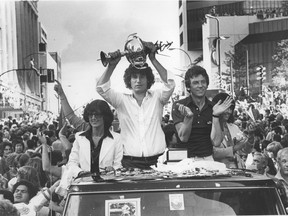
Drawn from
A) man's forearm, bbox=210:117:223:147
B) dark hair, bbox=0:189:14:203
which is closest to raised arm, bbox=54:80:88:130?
dark hair, bbox=0:189:14:203

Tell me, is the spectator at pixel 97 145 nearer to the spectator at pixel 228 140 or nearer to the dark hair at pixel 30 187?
the spectator at pixel 228 140

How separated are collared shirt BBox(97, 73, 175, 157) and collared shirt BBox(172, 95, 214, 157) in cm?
19

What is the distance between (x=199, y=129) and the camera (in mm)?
6781

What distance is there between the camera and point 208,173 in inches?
190

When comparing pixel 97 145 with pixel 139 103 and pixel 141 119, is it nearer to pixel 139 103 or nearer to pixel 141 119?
pixel 141 119

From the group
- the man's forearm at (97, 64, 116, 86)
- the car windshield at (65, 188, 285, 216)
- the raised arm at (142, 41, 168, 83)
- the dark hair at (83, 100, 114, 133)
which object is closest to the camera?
the car windshield at (65, 188, 285, 216)

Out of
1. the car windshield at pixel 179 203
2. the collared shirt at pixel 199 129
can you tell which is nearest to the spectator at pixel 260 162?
the collared shirt at pixel 199 129

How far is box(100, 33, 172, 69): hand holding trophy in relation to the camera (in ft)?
21.5

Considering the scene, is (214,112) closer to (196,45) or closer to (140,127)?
(140,127)

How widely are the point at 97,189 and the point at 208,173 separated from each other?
720mm

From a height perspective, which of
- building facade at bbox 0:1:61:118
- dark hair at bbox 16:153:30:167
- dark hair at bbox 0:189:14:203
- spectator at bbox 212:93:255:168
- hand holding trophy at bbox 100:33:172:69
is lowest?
dark hair at bbox 0:189:14:203

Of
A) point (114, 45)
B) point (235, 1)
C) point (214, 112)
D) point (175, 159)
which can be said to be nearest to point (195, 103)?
point (214, 112)

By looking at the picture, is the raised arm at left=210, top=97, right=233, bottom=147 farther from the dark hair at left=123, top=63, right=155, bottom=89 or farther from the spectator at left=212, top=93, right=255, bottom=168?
the dark hair at left=123, top=63, right=155, bottom=89

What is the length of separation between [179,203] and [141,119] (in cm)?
226
